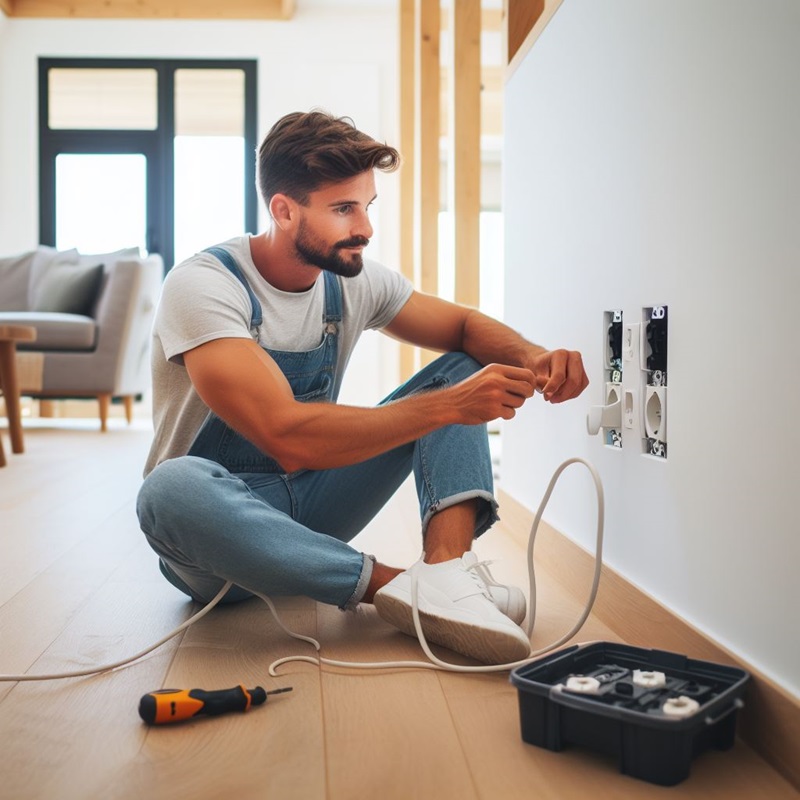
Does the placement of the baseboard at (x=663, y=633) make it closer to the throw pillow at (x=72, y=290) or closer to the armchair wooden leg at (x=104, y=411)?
the armchair wooden leg at (x=104, y=411)

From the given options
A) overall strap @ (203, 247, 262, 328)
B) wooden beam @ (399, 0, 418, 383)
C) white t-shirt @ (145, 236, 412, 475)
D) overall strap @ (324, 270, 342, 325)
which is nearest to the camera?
white t-shirt @ (145, 236, 412, 475)

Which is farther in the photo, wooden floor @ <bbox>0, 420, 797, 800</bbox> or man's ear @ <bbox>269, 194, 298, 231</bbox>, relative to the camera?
man's ear @ <bbox>269, 194, 298, 231</bbox>

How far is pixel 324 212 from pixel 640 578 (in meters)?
0.70

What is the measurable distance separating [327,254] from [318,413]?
0.96ft

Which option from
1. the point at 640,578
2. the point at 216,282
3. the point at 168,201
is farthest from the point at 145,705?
the point at 168,201

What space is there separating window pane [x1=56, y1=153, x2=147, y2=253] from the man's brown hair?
5769mm

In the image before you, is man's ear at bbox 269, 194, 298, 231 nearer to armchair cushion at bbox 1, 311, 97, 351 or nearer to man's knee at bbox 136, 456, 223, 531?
man's knee at bbox 136, 456, 223, 531

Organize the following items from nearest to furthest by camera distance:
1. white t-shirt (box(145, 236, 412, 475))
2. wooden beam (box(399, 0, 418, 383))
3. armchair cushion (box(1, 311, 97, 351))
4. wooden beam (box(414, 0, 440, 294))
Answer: white t-shirt (box(145, 236, 412, 475))
wooden beam (box(414, 0, 440, 294))
wooden beam (box(399, 0, 418, 383))
armchair cushion (box(1, 311, 97, 351))

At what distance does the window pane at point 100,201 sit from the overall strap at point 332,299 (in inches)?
227

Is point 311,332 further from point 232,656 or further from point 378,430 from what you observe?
point 232,656

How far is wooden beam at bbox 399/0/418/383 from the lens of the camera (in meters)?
4.75

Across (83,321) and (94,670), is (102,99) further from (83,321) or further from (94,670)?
(94,670)

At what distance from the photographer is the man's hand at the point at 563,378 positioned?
139 cm

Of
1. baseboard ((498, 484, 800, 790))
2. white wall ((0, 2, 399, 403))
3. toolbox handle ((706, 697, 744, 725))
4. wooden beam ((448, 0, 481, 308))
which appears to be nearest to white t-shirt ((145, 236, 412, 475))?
baseboard ((498, 484, 800, 790))
